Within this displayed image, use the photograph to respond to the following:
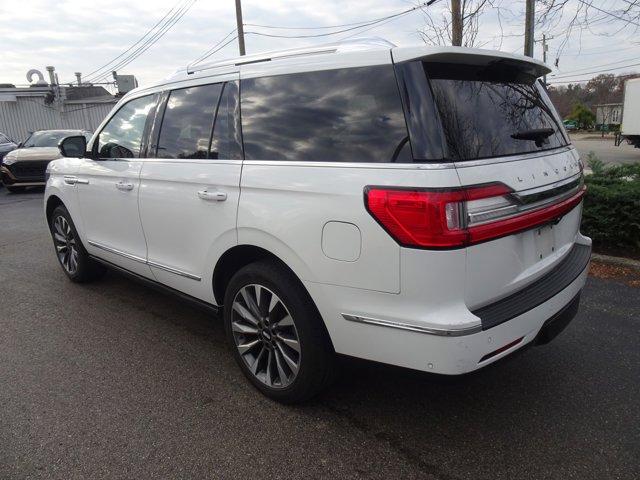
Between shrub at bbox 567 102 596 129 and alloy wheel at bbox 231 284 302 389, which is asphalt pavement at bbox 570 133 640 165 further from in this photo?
shrub at bbox 567 102 596 129

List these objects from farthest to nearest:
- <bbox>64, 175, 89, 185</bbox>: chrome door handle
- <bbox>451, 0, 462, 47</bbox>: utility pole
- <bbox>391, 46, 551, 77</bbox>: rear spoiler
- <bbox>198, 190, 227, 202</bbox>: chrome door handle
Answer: <bbox>451, 0, 462, 47</bbox>: utility pole → <bbox>64, 175, 89, 185</bbox>: chrome door handle → <bbox>198, 190, 227, 202</bbox>: chrome door handle → <bbox>391, 46, 551, 77</bbox>: rear spoiler

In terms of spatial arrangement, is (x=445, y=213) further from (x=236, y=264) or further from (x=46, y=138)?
(x=46, y=138)

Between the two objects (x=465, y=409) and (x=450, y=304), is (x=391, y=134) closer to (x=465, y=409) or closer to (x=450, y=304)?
Answer: (x=450, y=304)

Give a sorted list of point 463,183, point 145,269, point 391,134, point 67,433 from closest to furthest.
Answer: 1. point 463,183
2. point 391,134
3. point 67,433
4. point 145,269

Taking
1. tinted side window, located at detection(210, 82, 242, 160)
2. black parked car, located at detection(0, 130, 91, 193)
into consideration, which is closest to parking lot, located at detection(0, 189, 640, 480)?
tinted side window, located at detection(210, 82, 242, 160)

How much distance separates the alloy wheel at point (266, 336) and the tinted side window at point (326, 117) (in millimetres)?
785

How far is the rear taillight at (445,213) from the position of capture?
195cm

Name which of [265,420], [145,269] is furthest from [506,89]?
[145,269]

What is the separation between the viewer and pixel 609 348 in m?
3.36

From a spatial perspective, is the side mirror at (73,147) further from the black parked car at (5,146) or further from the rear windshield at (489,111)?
the black parked car at (5,146)

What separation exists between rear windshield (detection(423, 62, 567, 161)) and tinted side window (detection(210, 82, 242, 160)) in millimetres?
1187

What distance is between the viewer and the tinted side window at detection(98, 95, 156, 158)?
364 cm

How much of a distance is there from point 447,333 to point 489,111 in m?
1.10

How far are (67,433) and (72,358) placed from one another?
93 centimetres
